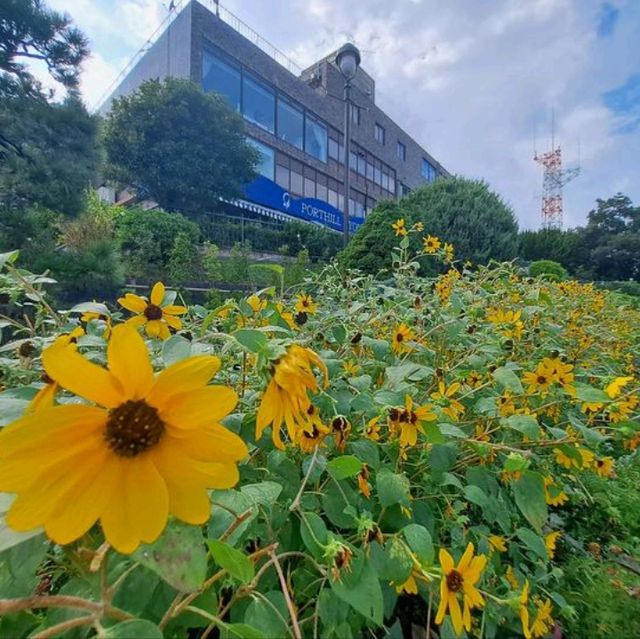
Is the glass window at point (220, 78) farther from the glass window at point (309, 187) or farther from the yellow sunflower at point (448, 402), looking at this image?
the yellow sunflower at point (448, 402)

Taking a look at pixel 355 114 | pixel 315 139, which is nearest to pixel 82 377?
pixel 315 139

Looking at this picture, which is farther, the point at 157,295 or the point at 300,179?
the point at 300,179

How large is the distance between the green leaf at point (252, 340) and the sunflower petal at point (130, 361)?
0.50 ft

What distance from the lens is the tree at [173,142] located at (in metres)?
11.5

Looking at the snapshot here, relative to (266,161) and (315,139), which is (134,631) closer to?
(266,161)

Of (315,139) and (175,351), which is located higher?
(315,139)

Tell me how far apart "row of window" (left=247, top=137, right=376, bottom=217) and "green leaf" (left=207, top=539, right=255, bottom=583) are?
14557 millimetres

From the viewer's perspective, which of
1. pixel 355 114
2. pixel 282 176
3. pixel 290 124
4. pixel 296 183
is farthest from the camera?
pixel 355 114

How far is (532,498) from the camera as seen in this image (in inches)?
25.9

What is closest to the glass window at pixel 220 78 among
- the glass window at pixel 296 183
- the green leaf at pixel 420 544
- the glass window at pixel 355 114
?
the glass window at pixel 296 183

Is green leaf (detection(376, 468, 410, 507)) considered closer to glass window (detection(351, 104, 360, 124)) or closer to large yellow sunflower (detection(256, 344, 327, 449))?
large yellow sunflower (detection(256, 344, 327, 449))

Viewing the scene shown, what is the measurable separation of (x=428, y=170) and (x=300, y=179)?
50.8ft

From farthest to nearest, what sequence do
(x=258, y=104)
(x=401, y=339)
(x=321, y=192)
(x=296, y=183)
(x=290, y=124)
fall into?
(x=321, y=192)
(x=296, y=183)
(x=290, y=124)
(x=258, y=104)
(x=401, y=339)

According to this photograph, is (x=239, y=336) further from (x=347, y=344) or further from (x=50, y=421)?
(x=347, y=344)
